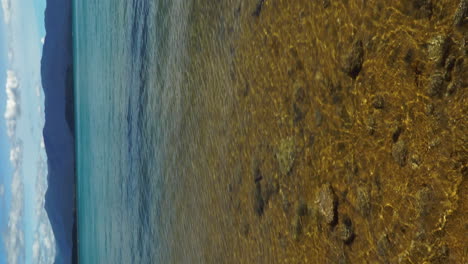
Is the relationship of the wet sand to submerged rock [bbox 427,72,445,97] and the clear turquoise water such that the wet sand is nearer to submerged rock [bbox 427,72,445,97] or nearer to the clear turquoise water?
submerged rock [bbox 427,72,445,97]

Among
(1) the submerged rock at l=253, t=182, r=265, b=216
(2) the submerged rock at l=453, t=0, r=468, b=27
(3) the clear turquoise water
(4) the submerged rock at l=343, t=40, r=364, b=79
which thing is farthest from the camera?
(3) the clear turquoise water

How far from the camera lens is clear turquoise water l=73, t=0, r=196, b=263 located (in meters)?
2.35

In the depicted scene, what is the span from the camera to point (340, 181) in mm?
1285

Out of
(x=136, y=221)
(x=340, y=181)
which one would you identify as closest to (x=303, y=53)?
(x=340, y=181)

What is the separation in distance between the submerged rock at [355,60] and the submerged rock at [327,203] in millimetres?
278

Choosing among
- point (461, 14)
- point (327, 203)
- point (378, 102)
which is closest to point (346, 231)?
point (327, 203)

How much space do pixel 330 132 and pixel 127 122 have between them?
189 centimetres

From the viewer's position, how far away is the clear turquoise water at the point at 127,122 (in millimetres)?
2348

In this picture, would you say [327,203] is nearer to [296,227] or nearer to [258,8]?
[296,227]

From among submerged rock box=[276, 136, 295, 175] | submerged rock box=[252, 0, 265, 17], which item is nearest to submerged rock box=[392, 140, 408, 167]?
submerged rock box=[276, 136, 295, 175]

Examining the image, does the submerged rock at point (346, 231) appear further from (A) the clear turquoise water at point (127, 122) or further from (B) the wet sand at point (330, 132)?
(A) the clear turquoise water at point (127, 122)

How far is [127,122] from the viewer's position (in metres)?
3.03

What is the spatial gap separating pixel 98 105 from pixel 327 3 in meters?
2.86

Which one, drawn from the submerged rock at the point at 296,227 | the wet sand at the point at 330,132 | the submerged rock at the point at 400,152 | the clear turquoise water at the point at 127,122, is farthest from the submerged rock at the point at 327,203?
the clear turquoise water at the point at 127,122
